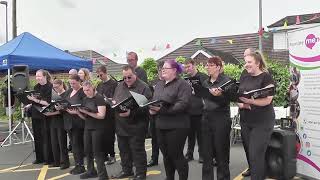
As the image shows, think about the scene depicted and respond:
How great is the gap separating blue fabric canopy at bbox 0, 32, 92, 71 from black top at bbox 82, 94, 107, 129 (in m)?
4.91

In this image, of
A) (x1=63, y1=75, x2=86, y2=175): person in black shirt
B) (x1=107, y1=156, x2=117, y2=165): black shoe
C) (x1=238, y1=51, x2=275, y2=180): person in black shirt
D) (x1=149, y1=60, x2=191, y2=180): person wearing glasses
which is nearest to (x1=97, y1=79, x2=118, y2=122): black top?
(x1=63, y1=75, x2=86, y2=175): person in black shirt

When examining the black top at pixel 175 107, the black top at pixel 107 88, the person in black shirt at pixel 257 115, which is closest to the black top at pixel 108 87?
the black top at pixel 107 88

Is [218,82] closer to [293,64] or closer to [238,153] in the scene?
[293,64]

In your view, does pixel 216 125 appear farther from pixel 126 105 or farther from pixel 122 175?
pixel 122 175

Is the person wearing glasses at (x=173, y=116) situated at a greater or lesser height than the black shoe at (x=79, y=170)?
greater

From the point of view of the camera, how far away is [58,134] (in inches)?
329

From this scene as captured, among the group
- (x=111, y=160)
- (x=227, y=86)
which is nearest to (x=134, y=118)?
(x=227, y=86)

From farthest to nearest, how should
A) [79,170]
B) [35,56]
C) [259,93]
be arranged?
[35,56]
[79,170]
[259,93]

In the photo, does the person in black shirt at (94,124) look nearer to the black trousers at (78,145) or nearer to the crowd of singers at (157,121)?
the crowd of singers at (157,121)

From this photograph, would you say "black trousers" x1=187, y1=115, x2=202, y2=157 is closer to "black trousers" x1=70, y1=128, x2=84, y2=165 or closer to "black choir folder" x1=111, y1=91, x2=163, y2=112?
"black choir folder" x1=111, y1=91, x2=163, y2=112

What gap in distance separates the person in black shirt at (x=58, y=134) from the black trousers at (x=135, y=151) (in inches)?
63.5

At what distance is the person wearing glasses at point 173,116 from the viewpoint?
5945 mm

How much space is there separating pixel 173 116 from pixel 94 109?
5.34 feet

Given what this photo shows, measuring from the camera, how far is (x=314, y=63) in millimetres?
6195
